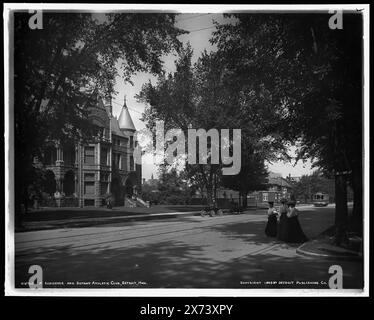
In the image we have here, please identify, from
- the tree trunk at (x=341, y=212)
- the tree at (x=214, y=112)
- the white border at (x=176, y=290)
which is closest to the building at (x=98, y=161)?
the tree at (x=214, y=112)

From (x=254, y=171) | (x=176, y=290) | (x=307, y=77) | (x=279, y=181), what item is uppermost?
(x=307, y=77)

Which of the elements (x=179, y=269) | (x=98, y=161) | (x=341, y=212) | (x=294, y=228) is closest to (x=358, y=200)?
(x=341, y=212)

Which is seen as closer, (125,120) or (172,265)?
(172,265)

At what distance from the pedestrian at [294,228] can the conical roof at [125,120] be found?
618 cm

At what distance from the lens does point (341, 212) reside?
11180 mm

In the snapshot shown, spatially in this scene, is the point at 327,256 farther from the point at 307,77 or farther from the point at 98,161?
the point at 98,161

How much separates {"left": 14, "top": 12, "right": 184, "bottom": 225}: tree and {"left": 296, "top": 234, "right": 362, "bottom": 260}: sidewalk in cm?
703

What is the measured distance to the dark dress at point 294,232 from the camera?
1276 centimetres

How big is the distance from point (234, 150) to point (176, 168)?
378cm

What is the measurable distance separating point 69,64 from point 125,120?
2890 mm

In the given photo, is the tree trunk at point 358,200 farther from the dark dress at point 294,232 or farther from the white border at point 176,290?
the dark dress at point 294,232

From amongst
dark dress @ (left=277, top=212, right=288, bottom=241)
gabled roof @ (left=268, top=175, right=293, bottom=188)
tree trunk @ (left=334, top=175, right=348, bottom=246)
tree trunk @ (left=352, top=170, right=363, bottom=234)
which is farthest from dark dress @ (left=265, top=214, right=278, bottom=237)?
tree trunk @ (left=352, top=170, right=363, bottom=234)

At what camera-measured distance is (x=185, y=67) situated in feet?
43.3

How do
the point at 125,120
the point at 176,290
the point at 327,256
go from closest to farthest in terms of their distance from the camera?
the point at 176,290
the point at 327,256
the point at 125,120
